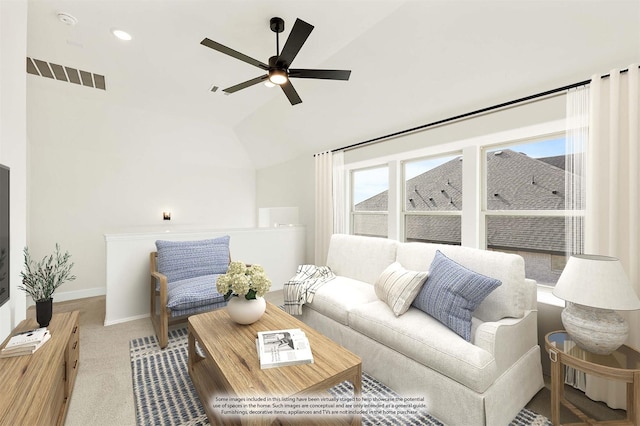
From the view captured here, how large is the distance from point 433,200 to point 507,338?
6.04ft

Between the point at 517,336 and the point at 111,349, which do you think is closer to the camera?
the point at 517,336

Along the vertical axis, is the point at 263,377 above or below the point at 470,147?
below

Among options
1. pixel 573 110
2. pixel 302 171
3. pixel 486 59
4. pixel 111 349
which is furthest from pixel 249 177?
pixel 573 110

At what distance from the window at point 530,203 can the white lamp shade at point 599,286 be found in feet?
2.45

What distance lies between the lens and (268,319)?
82.4 inches

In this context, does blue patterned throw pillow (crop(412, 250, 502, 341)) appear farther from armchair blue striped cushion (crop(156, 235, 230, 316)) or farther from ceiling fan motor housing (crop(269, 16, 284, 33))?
ceiling fan motor housing (crop(269, 16, 284, 33))

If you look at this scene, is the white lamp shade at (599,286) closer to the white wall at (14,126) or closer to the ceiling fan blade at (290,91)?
the ceiling fan blade at (290,91)

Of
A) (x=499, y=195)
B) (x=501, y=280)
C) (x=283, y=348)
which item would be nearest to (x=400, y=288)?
(x=501, y=280)

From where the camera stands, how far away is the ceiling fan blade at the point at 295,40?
171 cm

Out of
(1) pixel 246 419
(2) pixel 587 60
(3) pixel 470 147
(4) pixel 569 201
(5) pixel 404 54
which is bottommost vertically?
(1) pixel 246 419

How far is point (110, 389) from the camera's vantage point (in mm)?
1999

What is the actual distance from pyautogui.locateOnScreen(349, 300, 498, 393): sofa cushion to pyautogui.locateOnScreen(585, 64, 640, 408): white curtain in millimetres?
972

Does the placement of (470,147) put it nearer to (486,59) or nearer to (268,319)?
(486,59)

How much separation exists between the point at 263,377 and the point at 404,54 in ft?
8.87
